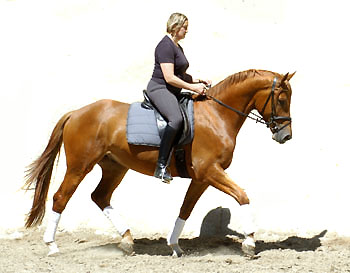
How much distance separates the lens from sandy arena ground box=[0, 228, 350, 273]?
651cm

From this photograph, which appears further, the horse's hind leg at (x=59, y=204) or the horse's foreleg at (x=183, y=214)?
the horse's foreleg at (x=183, y=214)

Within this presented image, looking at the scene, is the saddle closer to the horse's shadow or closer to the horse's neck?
the horse's neck

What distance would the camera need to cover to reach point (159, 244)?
8.32 m

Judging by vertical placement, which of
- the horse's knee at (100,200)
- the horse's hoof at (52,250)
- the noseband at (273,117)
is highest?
the noseband at (273,117)

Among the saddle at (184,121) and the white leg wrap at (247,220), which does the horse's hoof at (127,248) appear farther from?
the white leg wrap at (247,220)

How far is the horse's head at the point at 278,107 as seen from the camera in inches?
280

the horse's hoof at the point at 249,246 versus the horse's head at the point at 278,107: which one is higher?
the horse's head at the point at 278,107

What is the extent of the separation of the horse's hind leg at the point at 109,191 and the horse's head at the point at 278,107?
2082 millimetres

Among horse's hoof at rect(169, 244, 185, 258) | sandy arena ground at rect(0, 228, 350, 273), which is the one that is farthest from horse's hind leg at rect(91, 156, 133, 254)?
horse's hoof at rect(169, 244, 185, 258)

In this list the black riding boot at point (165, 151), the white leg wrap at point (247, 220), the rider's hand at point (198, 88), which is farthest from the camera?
the rider's hand at point (198, 88)

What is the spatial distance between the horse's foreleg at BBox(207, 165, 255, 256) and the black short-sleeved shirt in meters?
1.19

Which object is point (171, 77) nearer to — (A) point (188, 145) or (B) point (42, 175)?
(A) point (188, 145)

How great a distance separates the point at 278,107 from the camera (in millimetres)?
7137

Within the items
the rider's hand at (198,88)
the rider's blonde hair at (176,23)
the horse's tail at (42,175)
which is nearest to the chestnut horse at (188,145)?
the horse's tail at (42,175)
